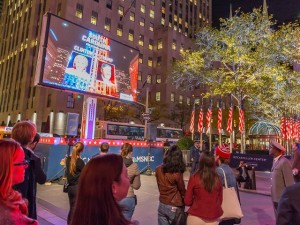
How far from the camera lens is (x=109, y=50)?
19094 mm

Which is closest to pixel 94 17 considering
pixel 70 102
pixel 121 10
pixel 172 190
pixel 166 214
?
pixel 121 10

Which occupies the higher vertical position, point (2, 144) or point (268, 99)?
point (268, 99)

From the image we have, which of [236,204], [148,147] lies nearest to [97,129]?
[148,147]

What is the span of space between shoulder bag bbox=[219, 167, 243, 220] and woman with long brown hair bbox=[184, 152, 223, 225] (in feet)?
0.87

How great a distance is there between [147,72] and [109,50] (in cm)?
4010

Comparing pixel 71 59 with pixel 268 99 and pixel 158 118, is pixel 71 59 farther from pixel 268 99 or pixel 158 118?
pixel 158 118

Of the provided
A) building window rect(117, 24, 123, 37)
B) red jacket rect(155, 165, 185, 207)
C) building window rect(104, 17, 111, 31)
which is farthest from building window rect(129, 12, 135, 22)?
red jacket rect(155, 165, 185, 207)

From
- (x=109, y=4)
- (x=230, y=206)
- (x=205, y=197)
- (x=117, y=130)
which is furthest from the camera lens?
(x=109, y=4)

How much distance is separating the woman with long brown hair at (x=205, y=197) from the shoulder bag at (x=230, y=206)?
0.26 metres

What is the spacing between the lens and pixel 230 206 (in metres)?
4.34

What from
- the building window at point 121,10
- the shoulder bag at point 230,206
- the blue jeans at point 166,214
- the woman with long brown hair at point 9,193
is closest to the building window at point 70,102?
the building window at point 121,10

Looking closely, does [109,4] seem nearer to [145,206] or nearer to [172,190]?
[145,206]

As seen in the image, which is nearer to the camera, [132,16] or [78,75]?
[78,75]

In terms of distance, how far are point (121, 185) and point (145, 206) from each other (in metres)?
7.27
